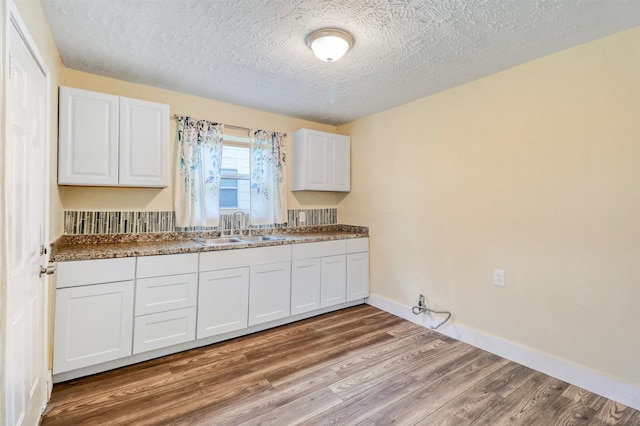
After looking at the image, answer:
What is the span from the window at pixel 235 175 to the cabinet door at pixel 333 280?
1089mm

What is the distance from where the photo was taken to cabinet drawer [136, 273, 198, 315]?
7.28 feet

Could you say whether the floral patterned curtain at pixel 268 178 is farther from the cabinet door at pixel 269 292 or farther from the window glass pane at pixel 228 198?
the cabinet door at pixel 269 292

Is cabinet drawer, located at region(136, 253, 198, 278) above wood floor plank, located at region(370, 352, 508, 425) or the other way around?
above

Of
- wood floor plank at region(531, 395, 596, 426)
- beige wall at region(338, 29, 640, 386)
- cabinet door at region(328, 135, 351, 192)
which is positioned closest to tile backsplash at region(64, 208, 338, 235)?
cabinet door at region(328, 135, 351, 192)

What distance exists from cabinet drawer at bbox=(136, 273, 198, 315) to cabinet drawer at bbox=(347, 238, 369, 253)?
1.69 m

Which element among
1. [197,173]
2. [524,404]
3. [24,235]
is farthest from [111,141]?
[524,404]

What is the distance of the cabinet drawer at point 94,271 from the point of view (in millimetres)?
1962

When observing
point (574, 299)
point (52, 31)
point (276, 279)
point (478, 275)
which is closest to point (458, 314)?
point (478, 275)

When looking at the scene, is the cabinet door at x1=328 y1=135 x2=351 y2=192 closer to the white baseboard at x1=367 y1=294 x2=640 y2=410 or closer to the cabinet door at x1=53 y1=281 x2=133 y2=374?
the white baseboard at x1=367 y1=294 x2=640 y2=410

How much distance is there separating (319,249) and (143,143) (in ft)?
6.17

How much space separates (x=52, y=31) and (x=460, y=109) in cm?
306

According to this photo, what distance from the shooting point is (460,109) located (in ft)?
8.89

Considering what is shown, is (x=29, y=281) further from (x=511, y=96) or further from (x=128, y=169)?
(x=511, y=96)

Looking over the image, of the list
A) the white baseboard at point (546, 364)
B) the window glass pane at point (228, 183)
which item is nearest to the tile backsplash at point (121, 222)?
the window glass pane at point (228, 183)
